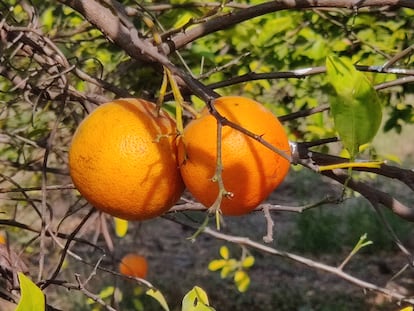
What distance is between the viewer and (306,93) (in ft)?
8.49

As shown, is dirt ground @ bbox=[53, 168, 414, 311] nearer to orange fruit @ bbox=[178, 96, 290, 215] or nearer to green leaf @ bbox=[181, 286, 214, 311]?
green leaf @ bbox=[181, 286, 214, 311]

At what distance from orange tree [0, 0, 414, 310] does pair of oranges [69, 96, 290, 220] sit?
0.06ft

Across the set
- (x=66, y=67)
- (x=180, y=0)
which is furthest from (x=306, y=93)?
(x=66, y=67)

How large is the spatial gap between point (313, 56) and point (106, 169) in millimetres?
1610

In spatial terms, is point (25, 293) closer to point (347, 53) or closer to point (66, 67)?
point (66, 67)

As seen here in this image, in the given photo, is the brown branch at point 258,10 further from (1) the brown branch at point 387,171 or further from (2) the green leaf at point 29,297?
(2) the green leaf at point 29,297

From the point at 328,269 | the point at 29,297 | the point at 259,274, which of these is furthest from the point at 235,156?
the point at 259,274

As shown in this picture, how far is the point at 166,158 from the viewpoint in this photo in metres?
0.81

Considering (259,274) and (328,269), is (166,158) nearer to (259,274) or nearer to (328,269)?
(328,269)

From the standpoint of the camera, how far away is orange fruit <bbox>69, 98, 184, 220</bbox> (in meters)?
0.80

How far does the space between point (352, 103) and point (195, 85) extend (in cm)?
16

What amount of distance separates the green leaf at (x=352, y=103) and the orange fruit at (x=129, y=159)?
16cm

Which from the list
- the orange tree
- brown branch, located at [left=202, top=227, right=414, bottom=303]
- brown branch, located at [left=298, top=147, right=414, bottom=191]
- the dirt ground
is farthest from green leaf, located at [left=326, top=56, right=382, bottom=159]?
the dirt ground

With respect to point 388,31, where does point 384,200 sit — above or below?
above
